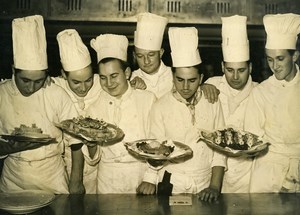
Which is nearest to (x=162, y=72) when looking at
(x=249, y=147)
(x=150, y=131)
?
(x=150, y=131)

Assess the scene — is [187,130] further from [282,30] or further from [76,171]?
[282,30]

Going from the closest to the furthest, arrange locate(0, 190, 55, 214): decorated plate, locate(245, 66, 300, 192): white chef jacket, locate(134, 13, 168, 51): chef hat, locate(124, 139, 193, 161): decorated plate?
locate(0, 190, 55, 214): decorated plate
locate(124, 139, 193, 161): decorated plate
locate(134, 13, 168, 51): chef hat
locate(245, 66, 300, 192): white chef jacket

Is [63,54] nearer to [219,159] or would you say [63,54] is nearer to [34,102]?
[34,102]

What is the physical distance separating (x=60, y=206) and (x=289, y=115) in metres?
1.66

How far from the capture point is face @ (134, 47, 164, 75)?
2.76 m

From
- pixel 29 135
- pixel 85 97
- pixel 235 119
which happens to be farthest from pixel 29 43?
pixel 235 119

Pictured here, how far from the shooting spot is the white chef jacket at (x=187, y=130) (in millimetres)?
2795

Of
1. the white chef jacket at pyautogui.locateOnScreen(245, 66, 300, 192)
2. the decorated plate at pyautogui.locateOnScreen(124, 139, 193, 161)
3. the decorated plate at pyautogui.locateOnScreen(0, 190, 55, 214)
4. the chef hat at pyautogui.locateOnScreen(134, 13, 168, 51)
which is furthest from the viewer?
the white chef jacket at pyautogui.locateOnScreen(245, 66, 300, 192)

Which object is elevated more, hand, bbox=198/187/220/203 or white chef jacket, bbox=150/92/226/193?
white chef jacket, bbox=150/92/226/193

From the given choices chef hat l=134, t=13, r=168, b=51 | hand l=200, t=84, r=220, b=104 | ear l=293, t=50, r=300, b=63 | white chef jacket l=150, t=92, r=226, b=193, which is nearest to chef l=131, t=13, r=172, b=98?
chef hat l=134, t=13, r=168, b=51

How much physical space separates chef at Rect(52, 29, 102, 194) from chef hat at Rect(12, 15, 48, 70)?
0.40ft

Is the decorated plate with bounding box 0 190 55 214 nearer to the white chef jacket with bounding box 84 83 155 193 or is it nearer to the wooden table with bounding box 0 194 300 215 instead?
the wooden table with bounding box 0 194 300 215

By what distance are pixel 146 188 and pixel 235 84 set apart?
3.10 feet

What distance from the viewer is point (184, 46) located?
2.71m
